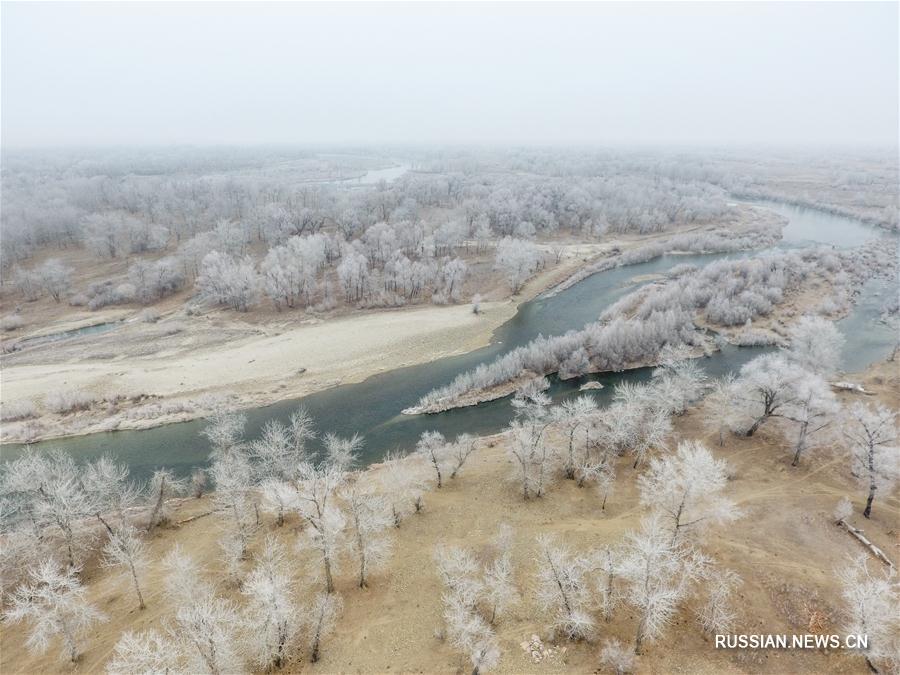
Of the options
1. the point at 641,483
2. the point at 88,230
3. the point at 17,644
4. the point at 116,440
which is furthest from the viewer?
the point at 88,230

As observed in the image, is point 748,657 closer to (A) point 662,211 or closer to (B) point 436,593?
(B) point 436,593

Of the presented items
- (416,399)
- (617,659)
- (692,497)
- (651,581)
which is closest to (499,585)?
(617,659)

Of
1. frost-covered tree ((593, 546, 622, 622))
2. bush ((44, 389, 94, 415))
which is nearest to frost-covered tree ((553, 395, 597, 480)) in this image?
frost-covered tree ((593, 546, 622, 622))

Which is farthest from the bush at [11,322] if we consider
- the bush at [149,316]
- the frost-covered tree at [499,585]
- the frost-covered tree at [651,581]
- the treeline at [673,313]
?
the frost-covered tree at [651,581]

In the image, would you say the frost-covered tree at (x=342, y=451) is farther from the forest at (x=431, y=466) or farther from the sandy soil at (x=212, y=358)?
the sandy soil at (x=212, y=358)

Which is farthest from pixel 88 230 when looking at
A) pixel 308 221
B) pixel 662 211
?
pixel 662 211

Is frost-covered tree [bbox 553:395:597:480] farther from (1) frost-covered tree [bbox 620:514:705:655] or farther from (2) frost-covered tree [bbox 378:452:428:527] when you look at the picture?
(1) frost-covered tree [bbox 620:514:705:655]
